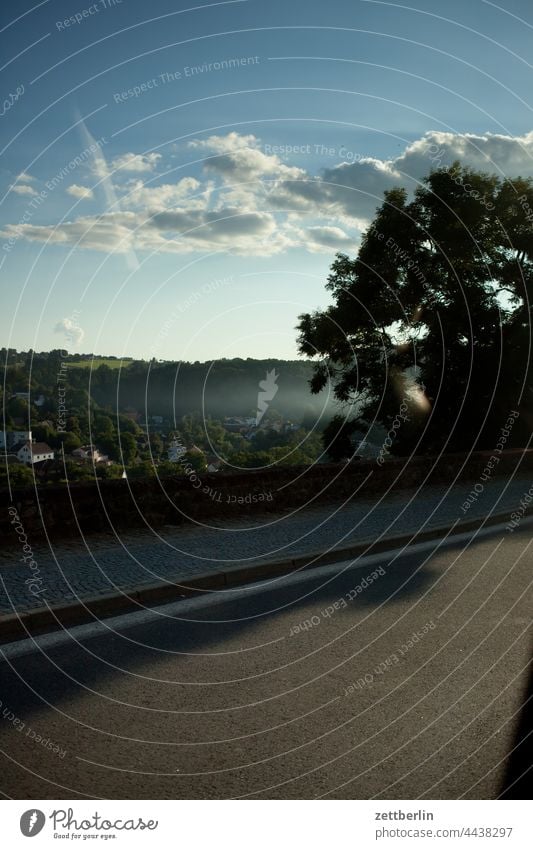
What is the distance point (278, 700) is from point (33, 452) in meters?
7.65

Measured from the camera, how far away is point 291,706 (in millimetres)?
4867

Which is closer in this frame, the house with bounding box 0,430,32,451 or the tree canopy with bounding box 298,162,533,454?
the house with bounding box 0,430,32,451

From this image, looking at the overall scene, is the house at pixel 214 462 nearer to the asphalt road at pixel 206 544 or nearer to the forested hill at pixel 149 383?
the forested hill at pixel 149 383

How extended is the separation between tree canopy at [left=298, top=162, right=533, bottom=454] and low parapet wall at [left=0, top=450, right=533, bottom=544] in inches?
494

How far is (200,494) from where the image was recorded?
11102 millimetres

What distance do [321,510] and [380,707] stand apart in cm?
781

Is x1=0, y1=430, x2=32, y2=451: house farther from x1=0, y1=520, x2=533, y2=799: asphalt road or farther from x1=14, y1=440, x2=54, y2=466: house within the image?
x1=0, y1=520, x2=533, y2=799: asphalt road

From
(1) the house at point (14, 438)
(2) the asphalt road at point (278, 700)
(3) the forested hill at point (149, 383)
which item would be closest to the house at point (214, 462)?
(3) the forested hill at point (149, 383)

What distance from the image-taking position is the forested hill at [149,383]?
460 inches

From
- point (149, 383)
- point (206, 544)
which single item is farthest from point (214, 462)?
point (206, 544)

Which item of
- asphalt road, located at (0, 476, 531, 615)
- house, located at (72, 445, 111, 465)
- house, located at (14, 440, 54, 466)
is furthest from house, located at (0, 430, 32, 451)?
asphalt road, located at (0, 476, 531, 615)

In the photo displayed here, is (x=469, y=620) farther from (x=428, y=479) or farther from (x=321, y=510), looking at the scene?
(x=428, y=479)

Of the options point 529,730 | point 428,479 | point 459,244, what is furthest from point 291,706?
point 459,244

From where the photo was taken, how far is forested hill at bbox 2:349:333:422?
11688 mm
